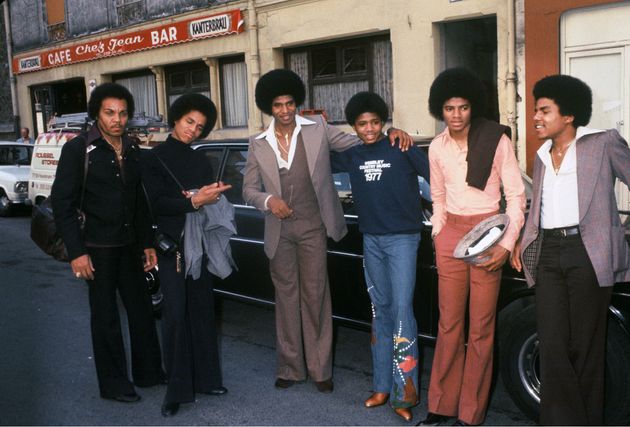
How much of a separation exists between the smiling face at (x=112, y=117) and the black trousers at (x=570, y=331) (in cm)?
261

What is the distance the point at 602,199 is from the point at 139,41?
15.8 m

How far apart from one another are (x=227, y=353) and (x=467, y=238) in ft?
8.22

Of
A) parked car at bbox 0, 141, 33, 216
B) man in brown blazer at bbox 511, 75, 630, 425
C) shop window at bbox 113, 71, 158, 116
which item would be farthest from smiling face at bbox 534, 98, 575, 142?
shop window at bbox 113, 71, 158, 116

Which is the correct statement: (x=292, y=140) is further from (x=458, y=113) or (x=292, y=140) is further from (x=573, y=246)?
(x=573, y=246)

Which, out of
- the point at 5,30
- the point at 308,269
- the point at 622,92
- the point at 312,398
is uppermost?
the point at 5,30

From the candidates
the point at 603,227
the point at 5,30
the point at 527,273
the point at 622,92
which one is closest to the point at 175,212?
the point at 527,273

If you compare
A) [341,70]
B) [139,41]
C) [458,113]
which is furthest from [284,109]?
[139,41]

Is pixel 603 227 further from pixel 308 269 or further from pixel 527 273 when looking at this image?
pixel 308 269

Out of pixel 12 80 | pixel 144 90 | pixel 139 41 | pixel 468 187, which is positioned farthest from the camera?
pixel 12 80

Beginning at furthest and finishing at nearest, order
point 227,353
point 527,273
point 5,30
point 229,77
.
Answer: point 5,30, point 229,77, point 227,353, point 527,273

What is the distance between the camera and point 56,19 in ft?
67.7

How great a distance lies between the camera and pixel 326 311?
452 cm

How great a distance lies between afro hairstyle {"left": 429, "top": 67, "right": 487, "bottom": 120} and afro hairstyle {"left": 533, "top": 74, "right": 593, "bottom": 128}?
0.40 m

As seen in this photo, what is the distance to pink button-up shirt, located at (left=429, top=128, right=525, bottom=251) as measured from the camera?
11.5ft
